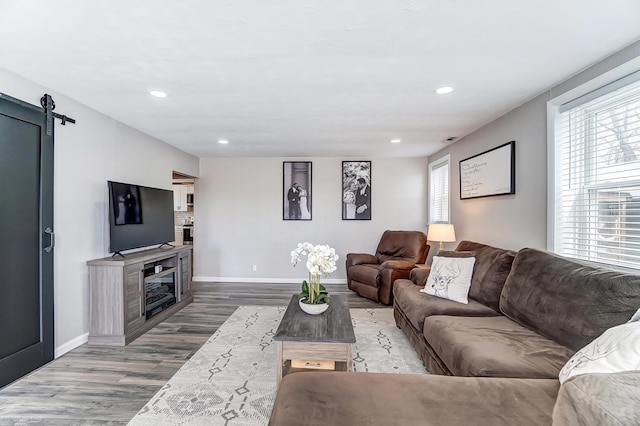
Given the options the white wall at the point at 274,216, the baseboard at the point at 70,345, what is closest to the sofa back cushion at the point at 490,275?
the white wall at the point at 274,216

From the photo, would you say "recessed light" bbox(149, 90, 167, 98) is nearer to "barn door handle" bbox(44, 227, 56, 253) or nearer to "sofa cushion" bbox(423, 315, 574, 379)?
"barn door handle" bbox(44, 227, 56, 253)

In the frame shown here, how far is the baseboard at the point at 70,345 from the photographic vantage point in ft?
8.62

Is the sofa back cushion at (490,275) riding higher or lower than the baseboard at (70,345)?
higher

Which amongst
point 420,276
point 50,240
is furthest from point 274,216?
point 50,240

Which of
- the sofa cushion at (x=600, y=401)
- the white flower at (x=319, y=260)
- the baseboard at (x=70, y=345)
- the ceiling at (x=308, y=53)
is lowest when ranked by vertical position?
the baseboard at (x=70, y=345)

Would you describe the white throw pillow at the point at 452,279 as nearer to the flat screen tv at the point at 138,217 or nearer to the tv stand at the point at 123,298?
the tv stand at the point at 123,298

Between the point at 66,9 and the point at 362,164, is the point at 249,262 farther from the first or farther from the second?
the point at 66,9

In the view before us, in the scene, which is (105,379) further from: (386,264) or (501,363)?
(386,264)

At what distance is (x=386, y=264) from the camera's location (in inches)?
167

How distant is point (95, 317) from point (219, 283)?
2570 millimetres

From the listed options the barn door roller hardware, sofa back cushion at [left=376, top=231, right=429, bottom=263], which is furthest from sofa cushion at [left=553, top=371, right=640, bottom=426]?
the barn door roller hardware

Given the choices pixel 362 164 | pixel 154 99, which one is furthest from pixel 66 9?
pixel 362 164

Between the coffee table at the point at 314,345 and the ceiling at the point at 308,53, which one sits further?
the coffee table at the point at 314,345

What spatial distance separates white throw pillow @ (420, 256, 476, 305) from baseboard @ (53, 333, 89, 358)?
3.47 m
